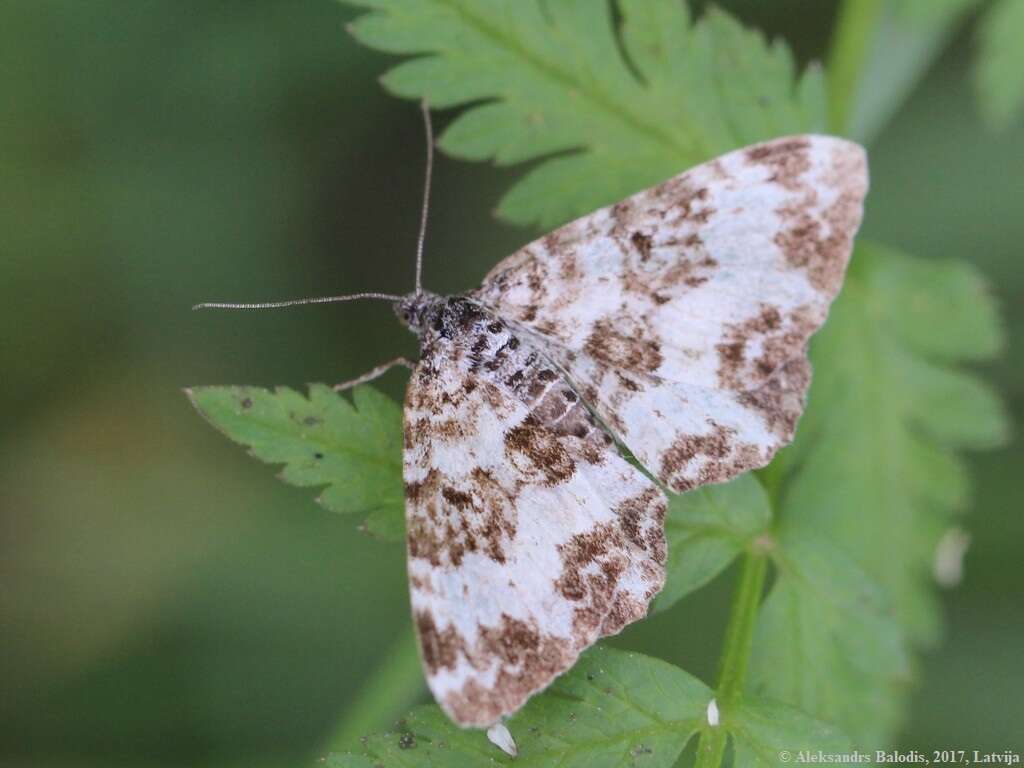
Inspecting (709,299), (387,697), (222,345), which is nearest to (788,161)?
(709,299)

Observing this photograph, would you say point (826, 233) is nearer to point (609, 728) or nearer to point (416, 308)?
point (416, 308)

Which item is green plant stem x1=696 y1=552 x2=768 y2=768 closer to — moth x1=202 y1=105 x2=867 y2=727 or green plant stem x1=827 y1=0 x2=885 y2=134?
moth x1=202 y1=105 x2=867 y2=727

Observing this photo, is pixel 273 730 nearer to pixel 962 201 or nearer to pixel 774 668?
pixel 774 668

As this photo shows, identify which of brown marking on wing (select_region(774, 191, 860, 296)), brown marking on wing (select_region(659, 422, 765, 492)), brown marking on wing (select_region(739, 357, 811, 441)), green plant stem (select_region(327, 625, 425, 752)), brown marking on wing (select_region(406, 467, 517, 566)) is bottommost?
green plant stem (select_region(327, 625, 425, 752))

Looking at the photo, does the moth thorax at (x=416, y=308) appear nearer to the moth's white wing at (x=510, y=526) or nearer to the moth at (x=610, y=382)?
the moth at (x=610, y=382)

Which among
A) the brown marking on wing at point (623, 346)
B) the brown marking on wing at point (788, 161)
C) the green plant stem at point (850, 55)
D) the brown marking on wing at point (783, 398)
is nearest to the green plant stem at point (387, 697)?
the brown marking on wing at point (623, 346)

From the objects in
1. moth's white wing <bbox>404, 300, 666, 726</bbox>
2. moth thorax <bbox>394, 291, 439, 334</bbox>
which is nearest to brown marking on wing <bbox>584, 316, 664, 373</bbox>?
moth's white wing <bbox>404, 300, 666, 726</bbox>
